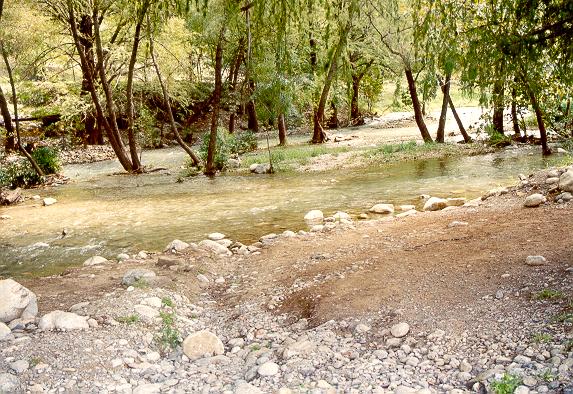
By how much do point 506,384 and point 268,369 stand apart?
5.14 ft

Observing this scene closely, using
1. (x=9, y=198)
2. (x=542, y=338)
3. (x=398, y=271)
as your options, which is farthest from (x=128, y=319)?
(x=9, y=198)

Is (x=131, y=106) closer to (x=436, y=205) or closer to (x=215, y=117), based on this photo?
(x=215, y=117)

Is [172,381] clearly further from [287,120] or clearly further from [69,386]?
[287,120]

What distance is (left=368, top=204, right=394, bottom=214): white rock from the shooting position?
985 centimetres

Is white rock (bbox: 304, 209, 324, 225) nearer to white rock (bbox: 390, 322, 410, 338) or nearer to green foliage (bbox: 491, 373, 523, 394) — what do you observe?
white rock (bbox: 390, 322, 410, 338)

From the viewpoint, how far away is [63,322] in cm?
447

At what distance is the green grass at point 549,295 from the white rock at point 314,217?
221 inches

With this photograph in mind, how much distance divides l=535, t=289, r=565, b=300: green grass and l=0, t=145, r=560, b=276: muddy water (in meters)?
5.31

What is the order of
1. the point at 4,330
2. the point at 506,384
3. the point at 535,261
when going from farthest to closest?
the point at 535,261 < the point at 4,330 < the point at 506,384

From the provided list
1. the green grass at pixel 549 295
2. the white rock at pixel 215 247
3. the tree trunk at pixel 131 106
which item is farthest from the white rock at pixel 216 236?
the tree trunk at pixel 131 106

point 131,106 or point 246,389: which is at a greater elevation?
point 131,106

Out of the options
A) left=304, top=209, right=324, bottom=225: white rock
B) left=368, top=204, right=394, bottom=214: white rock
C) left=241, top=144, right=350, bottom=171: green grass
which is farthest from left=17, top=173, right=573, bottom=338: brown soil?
left=241, top=144, right=350, bottom=171: green grass

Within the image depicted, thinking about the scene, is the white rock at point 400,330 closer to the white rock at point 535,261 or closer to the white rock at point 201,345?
the white rock at point 201,345

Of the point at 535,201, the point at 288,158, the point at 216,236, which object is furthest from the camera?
the point at 288,158
